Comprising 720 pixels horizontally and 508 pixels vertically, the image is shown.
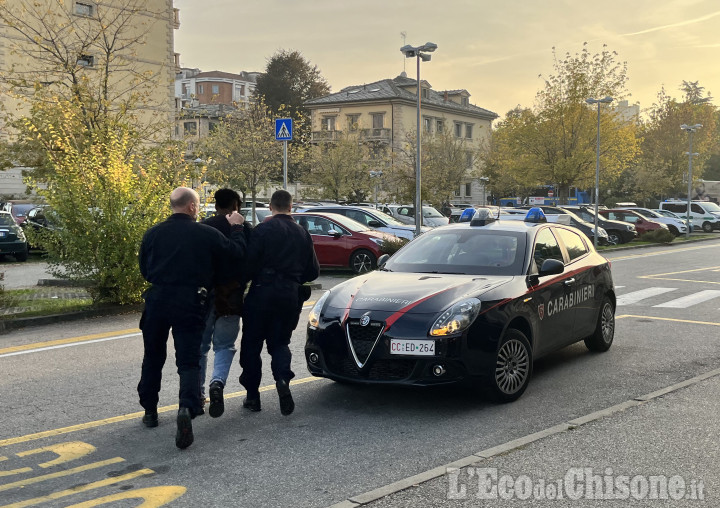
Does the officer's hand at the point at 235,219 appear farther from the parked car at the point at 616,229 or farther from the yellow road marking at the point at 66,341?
the parked car at the point at 616,229

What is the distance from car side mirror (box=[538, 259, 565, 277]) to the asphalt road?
103cm

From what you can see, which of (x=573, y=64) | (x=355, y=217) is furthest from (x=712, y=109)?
(x=355, y=217)

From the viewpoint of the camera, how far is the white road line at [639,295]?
46.5 ft

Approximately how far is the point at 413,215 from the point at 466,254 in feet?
88.4

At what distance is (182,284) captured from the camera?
5.70 metres

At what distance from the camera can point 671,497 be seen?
454cm

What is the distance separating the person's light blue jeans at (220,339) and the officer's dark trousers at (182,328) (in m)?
0.53

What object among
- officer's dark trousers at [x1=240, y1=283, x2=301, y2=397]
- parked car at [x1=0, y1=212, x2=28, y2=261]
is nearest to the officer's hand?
officer's dark trousers at [x1=240, y1=283, x2=301, y2=397]

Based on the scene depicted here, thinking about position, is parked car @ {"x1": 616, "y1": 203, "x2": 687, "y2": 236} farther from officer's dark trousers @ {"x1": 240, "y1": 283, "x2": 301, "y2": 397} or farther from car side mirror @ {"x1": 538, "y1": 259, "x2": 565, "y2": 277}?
officer's dark trousers @ {"x1": 240, "y1": 283, "x2": 301, "y2": 397}

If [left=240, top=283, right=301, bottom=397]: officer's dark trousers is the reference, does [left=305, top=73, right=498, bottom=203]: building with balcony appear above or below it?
above

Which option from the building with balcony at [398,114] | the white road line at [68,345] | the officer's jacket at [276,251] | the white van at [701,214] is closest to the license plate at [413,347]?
the officer's jacket at [276,251]

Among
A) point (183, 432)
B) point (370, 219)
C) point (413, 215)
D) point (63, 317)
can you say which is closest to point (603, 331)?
point (183, 432)

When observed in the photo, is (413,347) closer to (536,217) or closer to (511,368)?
(511,368)

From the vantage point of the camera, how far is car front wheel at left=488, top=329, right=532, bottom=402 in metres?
6.65
